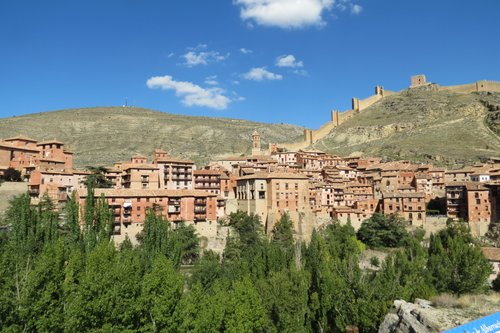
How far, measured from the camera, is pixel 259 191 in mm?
53156

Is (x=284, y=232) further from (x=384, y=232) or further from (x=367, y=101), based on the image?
(x=367, y=101)

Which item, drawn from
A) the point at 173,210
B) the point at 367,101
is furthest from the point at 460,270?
the point at 367,101

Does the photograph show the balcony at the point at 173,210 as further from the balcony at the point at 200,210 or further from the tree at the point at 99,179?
the tree at the point at 99,179

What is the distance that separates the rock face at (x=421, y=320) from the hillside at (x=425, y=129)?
209 feet

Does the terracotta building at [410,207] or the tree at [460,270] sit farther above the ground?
the terracotta building at [410,207]

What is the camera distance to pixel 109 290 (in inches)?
838

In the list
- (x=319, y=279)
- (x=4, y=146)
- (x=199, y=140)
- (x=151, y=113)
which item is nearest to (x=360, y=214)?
(x=319, y=279)

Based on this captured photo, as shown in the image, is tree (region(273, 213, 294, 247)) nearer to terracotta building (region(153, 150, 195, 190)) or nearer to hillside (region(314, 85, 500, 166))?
terracotta building (region(153, 150, 195, 190))

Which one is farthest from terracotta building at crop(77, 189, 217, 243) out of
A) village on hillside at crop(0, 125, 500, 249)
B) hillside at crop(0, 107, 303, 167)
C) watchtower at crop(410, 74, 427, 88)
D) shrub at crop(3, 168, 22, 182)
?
watchtower at crop(410, 74, 427, 88)

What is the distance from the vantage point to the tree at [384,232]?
49.9 m

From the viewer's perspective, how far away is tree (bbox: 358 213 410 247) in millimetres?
49875

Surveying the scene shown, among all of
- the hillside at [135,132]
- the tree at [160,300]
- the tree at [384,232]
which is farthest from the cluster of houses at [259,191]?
the hillside at [135,132]

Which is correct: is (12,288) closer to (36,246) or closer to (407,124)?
(36,246)

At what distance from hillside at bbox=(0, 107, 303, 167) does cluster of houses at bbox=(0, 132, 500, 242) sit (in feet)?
101
